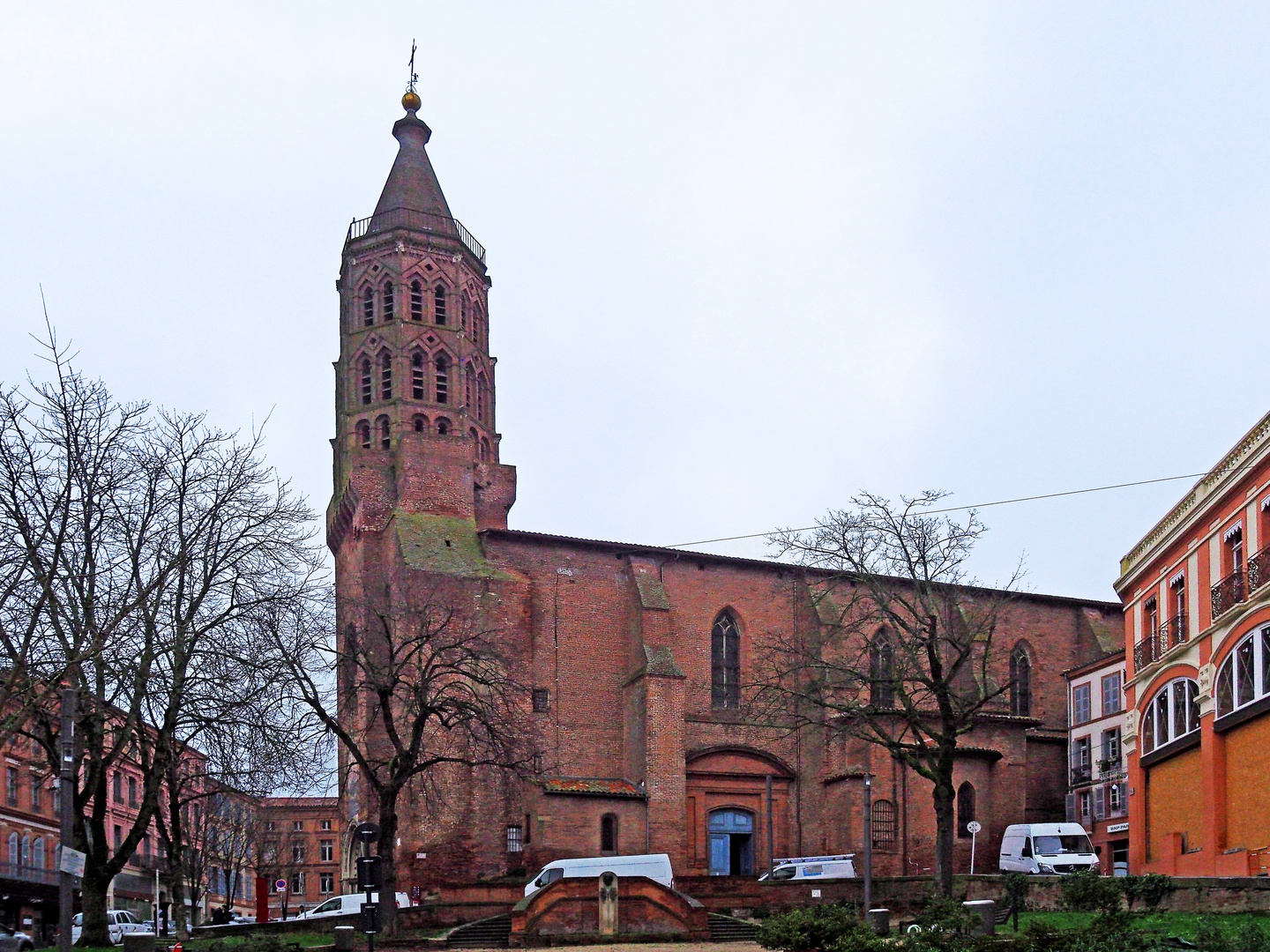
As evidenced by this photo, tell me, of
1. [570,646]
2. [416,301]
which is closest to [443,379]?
[416,301]

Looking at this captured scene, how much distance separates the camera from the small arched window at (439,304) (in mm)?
50969

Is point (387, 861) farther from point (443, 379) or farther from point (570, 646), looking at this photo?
point (443, 379)

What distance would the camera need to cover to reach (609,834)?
145ft

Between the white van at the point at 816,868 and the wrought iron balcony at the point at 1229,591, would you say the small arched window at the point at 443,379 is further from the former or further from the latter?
the wrought iron balcony at the point at 1229,591

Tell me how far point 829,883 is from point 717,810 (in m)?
9.56

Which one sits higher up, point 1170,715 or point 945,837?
point 1170,715

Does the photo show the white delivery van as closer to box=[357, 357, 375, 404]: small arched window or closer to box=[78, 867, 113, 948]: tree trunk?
box=[78, 867, 113, 948]: tree trunk

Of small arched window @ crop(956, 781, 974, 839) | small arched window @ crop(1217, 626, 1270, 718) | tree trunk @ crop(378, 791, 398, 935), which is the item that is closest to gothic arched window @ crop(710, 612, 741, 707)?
small arched window @ crop(956, 781, 974, 839)

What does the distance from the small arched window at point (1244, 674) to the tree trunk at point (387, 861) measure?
17.7 meters

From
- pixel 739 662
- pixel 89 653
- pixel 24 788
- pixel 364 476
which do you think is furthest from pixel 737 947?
pixel 24 788

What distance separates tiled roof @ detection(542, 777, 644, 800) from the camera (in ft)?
143

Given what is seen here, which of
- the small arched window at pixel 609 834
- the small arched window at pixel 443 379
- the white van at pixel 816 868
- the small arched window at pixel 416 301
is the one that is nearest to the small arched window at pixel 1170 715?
the white van at pixel 816 868

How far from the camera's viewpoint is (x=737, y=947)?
94.1ft

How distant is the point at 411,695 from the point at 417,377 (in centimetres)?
1466
